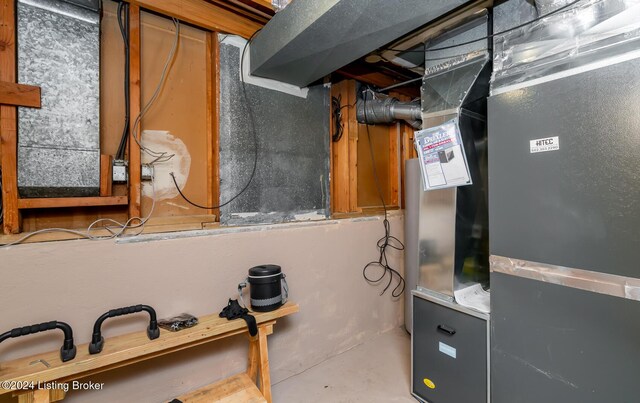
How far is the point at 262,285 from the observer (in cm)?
165

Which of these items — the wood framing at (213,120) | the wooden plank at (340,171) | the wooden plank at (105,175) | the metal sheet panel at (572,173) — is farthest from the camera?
the wooden plank at (340,171)

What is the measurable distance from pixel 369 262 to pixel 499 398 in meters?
1.32

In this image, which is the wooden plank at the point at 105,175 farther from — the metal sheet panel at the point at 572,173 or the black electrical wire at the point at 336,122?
the metal sheet panel at the point at 572,173

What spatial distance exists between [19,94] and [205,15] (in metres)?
1.01

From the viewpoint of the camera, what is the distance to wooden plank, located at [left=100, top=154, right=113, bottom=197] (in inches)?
57.6

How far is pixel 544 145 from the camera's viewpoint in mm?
1275

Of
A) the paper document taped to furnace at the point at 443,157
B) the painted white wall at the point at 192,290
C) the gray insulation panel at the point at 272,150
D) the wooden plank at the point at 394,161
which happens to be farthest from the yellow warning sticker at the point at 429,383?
the wooden plank at the point at 394,161

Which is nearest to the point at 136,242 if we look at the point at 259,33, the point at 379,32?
the point at 259,33

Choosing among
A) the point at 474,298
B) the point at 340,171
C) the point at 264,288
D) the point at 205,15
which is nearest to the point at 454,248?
the point at 474,298

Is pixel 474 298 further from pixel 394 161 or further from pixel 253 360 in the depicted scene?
pixel 394 161

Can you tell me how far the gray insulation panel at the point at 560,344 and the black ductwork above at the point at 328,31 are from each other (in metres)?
1.30

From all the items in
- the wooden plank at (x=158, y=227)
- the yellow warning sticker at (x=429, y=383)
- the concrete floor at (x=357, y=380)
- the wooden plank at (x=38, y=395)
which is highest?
the wooden plank at (x=158, y=227)

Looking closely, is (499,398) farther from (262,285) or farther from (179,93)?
(179,93)

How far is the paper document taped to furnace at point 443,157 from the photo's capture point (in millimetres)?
1569
